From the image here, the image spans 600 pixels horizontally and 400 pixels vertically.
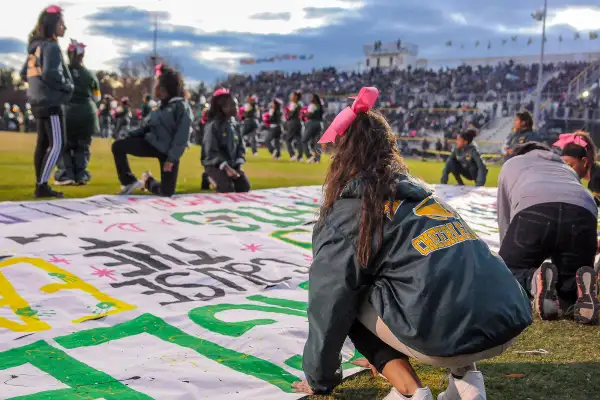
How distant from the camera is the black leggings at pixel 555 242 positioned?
11.3 ft

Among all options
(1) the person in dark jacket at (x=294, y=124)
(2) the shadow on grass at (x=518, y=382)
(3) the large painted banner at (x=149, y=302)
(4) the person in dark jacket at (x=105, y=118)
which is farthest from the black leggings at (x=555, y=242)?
(4) the person in dark jacket at (x=105, y=118)

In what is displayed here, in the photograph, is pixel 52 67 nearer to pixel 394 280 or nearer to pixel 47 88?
pixel 47 88

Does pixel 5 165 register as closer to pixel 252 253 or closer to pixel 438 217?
pixel 252 253

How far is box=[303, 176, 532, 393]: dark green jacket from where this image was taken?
1848 millimetres

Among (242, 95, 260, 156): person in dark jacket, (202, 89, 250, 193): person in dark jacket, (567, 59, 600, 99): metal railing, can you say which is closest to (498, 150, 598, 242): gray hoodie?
(202, 89, 250, 193): person in dark jacket

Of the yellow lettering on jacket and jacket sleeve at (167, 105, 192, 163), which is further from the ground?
jacket sleeve at (167, 105, 192, 163)

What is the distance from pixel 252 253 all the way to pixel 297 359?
6.14 ft

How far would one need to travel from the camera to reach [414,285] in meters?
1.88

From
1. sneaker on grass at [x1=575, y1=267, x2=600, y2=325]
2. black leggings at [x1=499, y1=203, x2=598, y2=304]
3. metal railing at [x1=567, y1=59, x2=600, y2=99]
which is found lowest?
sneaker on grass at [x1=575, y1=267, x2=600, y2=325]

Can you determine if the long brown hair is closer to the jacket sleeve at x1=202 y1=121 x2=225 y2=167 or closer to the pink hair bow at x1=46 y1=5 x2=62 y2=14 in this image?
the pink hair bow at x1=46 y1=5 x2=62 y2=14

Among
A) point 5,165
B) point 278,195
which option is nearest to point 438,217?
point 278,195

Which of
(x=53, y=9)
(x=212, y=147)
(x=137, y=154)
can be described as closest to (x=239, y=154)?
(x=212, y=147)

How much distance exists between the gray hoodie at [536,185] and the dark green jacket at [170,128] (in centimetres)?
403

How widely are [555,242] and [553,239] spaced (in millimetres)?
30
